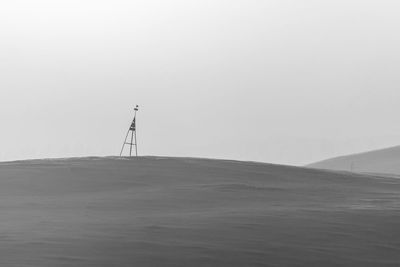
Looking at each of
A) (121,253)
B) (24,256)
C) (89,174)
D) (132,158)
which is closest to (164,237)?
(121,253)

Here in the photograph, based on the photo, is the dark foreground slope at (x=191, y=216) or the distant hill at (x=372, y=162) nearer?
the dark foreground slope at (x=191, y=216)

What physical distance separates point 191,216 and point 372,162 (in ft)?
337

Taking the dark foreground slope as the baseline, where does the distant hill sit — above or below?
above

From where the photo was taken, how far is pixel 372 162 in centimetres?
11219

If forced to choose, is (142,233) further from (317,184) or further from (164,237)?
(317,184)

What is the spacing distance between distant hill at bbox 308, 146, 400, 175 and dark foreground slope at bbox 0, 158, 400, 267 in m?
79.1

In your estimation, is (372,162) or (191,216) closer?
A: (191,216)

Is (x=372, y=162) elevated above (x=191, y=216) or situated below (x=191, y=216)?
above

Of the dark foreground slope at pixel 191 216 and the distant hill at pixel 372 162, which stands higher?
the distant hill at pixel 372 162

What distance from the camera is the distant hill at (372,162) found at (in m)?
102

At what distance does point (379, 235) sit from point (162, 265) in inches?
213

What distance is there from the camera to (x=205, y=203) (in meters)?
16.7

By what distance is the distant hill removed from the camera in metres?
102

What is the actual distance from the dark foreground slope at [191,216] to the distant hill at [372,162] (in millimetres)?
79058
